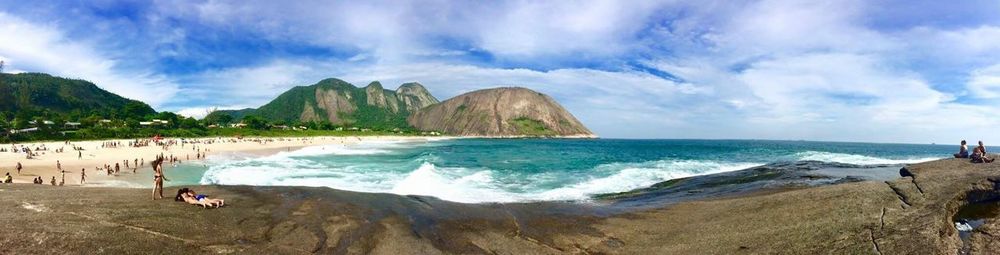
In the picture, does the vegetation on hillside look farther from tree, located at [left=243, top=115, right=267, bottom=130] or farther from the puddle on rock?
the puddle on rock

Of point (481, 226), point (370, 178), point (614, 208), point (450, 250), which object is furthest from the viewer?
point (370, 178)

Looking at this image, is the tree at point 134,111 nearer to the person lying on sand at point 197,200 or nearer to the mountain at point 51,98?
the mountain at point 51,98

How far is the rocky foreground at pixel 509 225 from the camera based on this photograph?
26.0ft

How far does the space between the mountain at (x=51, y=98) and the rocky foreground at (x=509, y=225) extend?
15067cm

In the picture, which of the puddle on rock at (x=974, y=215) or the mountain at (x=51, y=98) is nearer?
the puddle on rock at (x=974, y=215)

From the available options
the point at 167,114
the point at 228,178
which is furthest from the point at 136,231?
the point at 167,114

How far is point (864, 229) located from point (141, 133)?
389 ft

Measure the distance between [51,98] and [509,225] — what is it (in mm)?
237645

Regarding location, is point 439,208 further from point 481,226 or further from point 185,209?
point 185,209

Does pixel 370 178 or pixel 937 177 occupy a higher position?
pixel 937 177

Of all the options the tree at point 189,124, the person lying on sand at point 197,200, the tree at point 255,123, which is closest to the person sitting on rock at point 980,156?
the person lying on sand at point 197,200

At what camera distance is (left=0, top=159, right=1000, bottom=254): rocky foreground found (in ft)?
26.0

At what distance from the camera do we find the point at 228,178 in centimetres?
3005

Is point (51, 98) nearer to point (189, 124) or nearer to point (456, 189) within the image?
point (189, 124)
